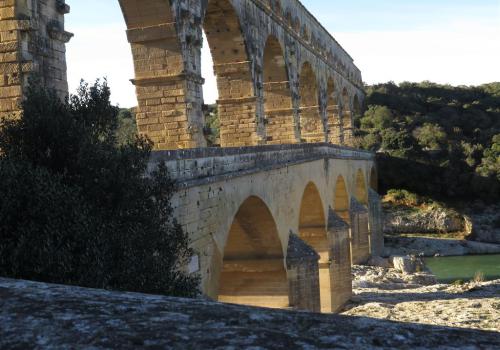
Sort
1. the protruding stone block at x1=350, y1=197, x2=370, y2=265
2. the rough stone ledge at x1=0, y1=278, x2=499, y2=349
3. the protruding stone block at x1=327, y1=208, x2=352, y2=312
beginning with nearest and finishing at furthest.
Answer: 1. the rough stone ledge at x1=0, y1=278, x2=499, y2=349
2. the protruding stone block at x1=327, y1=208, x2=352, y2=312
3. the protruding stone block at x1=350, y1=197, x2=370, y2=265

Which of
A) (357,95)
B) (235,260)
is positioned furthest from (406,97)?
(235,260)

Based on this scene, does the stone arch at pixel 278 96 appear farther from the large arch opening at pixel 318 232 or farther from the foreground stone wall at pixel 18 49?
the foreground stone wall at pixel 18 49

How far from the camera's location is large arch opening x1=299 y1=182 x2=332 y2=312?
59.0 feet

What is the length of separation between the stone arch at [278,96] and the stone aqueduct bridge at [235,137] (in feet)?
0.13

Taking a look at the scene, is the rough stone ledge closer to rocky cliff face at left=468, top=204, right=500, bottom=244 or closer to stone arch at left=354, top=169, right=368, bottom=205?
stone arch at left=354, top=169, right=368, bottom=205

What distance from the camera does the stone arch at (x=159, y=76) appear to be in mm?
11578

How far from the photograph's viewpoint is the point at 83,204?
521cm

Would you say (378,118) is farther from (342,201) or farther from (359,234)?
(342,201)

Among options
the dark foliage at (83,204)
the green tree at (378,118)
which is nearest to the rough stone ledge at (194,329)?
the dark foliage at (83,204)

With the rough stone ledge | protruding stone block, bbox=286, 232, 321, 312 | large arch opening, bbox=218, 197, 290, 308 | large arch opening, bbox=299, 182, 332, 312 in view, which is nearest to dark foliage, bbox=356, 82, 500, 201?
large arch opening, bbox=299, 182, 332, 312

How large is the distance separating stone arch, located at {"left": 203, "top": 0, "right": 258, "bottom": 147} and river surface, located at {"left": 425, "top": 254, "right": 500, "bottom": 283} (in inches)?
552

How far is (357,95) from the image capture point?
47.9 m

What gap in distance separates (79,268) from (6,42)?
417cm

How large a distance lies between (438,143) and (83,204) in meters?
37.7
